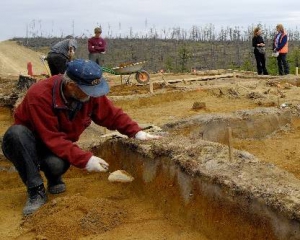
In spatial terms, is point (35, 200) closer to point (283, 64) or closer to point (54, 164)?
point (54, 164)

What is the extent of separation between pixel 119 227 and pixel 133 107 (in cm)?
637

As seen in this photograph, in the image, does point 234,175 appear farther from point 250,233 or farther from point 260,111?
point 260,111

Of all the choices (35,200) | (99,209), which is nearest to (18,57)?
(35,200)

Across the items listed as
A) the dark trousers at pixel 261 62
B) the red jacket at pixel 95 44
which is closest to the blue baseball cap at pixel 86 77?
the red jacket at pixel 95 44

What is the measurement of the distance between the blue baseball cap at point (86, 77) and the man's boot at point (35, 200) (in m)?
0.89

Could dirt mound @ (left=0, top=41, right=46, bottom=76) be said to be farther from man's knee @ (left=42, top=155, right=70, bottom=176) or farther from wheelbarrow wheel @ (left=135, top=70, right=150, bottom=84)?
man's knee @ (left=42, top=155, right=70, bottom=176)

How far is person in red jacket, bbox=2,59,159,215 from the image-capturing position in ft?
11.0

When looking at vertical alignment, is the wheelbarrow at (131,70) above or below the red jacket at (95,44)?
below

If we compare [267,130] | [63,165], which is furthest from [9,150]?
[267,130]

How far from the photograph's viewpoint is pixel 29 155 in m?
3.51

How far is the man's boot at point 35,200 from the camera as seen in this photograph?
3572 millimetres

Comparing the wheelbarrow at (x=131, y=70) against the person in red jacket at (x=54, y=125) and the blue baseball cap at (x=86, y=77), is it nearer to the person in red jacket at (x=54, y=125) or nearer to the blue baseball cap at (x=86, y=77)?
the person in red jacket at (x=54, y=125)

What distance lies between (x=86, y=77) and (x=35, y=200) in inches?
42.0

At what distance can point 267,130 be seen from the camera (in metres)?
6.85
